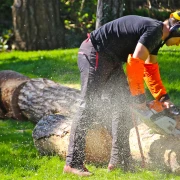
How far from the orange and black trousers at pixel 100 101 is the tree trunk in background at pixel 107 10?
4288 mm

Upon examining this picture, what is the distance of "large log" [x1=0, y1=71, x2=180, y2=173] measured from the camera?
199 inches

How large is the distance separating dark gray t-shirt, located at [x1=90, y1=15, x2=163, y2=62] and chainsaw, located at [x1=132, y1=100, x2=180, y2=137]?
57cm

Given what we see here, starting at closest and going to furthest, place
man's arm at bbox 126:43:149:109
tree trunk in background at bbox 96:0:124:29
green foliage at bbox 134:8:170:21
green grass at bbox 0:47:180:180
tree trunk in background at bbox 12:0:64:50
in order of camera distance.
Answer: man's arm at bbox 126:43:149:109
green grass at bbox 0:47:180:180
tree trunk in background at bbox 96:0:124:29
tree trunk in background at bbox 12:0:64:50
green foliage at bbox 134:8:170:21

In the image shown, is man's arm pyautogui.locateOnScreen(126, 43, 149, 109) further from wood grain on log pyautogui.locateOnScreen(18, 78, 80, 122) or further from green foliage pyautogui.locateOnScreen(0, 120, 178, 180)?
wood grain on log pyautogui.locateOnScreen(18, 78, 80, 122)

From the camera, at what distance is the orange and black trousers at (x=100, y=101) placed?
5.05 meters

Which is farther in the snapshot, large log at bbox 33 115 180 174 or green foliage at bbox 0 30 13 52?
green foliage at bbox 0 30 13 52

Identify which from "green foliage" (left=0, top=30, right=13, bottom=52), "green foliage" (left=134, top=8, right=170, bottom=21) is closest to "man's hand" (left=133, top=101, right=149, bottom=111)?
"green foliage" (left=0, top=30, right=13, bottom=52)

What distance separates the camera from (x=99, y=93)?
202 inches

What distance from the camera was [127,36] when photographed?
16.0 ft

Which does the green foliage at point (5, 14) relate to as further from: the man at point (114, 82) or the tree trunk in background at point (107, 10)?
the man at point (114, 82)

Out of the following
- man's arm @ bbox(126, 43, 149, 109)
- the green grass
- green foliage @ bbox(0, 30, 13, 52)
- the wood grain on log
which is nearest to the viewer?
man's arm @ bbox(126, 43, 149, 109)

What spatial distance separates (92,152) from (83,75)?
2.99 feet

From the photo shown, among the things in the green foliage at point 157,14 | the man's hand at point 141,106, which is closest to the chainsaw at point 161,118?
the man's hand at point 141,106

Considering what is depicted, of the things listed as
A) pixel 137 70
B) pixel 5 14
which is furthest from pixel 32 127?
pixel 5 14
